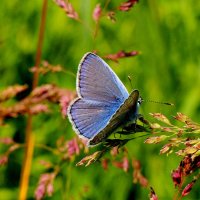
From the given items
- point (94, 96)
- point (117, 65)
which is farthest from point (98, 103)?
point (117, 65)

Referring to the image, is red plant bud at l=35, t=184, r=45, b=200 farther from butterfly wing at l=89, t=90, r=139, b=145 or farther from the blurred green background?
butterfly wing at l=89, t=90, r=139, b=145

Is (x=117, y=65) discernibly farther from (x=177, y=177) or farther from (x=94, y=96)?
(x=177, y=177)

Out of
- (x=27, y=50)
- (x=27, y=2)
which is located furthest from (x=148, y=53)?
(x=27, y=2)

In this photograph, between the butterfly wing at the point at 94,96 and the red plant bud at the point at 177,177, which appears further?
the butterfly wing at the point at 94,96

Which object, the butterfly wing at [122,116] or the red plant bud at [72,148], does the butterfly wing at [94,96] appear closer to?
the butterfly wing at [122,116]

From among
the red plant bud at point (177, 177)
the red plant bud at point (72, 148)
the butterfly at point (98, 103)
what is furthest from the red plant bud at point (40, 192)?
the red plant bud at point (177, 177)

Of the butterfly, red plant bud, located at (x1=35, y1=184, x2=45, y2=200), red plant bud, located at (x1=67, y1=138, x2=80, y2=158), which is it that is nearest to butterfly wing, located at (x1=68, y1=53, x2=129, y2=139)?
the butterfly
